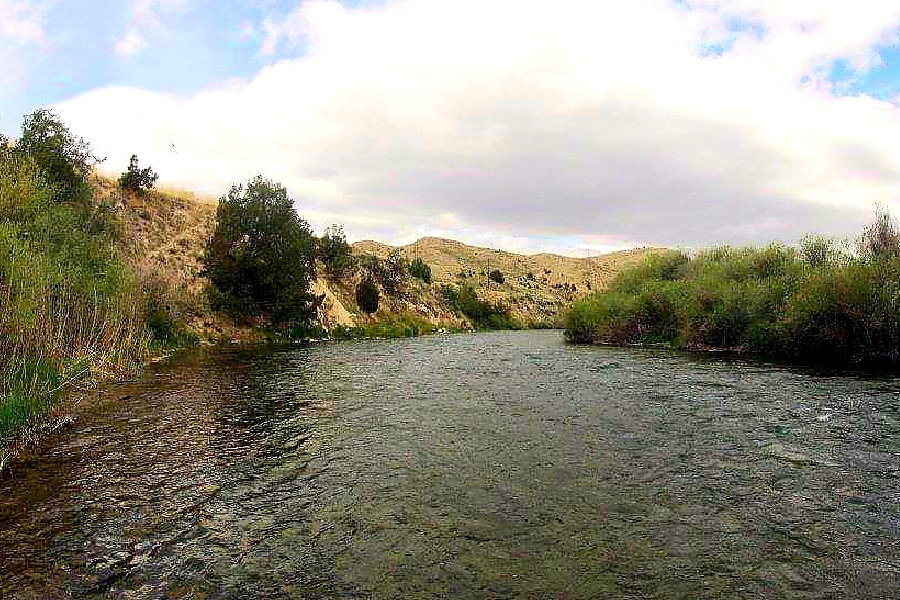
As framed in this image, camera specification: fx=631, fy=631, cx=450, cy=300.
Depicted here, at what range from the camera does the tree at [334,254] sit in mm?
68812

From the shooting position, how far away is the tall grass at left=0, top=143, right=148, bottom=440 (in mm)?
13250

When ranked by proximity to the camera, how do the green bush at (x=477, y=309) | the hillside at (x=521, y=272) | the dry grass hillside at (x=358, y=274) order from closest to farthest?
the dry grass hillside at (x=358, y=274)
the green bush at (x=477, y=309)
the hillside at (x=521, y=272)

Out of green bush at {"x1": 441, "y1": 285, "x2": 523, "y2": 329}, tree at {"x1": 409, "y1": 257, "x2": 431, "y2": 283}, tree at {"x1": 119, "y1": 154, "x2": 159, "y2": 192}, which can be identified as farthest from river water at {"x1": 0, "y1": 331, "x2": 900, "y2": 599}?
green bush at {"x1": 441, "y1": 285, "x2": 523, "y2": 329}

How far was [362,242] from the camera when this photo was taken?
443 feet

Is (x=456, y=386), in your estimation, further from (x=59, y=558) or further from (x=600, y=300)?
(x=600, y=300)

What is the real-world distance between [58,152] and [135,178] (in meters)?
21.3

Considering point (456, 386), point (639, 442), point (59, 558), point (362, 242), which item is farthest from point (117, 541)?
point (362, 242)

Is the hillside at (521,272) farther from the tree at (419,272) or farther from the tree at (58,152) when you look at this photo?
the tree at (58,152)

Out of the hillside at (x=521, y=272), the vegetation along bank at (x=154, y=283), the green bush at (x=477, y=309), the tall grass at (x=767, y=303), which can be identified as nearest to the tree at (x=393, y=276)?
the vegetation along bank at (x=154, y=283)

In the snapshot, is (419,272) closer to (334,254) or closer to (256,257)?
(334,254)

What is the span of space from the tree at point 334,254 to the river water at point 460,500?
49.2 meters

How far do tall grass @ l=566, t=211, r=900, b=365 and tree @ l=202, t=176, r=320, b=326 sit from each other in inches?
973

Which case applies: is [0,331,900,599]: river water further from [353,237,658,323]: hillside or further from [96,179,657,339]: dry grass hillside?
[353,237,658,323]: hillside

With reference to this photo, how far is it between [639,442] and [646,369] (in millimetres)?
15930
